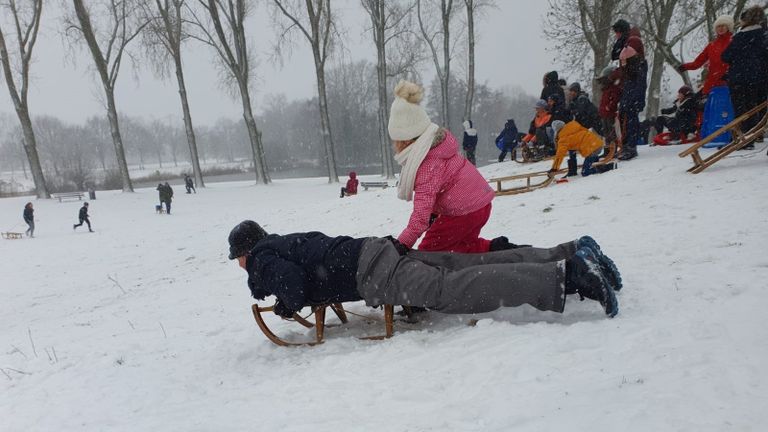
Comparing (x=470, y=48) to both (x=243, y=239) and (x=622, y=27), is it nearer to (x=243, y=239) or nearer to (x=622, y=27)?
(x=622, y=27)

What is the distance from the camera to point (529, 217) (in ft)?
21.7

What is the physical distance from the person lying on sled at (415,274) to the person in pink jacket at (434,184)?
0.91 feet

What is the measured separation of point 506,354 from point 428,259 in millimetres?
1033

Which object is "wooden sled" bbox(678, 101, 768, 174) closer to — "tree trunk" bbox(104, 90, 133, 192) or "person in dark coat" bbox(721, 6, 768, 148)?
"person in dark coat" bbox(721, 6, 768, 148)

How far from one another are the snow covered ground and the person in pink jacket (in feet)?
2.34

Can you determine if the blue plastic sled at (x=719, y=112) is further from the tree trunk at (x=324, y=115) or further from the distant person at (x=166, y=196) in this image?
the tree trunk at (x=324, y=115)

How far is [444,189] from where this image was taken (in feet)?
11.8

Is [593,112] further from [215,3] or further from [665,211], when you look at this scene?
[215,3]

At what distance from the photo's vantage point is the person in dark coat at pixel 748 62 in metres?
6.09

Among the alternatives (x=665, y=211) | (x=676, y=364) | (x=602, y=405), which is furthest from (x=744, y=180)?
(x=602, y=405)

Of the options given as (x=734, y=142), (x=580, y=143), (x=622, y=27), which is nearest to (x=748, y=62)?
(x=734, y=142)

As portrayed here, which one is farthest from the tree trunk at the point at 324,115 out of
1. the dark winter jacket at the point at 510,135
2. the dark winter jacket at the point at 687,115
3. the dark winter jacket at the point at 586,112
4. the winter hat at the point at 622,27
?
the dark winter jacket at the point at 687,115

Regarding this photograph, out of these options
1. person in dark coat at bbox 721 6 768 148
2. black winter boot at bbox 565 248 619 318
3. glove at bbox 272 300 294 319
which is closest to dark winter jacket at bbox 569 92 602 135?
person in dark coat at bbox 721 6 768 148

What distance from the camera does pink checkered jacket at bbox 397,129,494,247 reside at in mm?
3373
